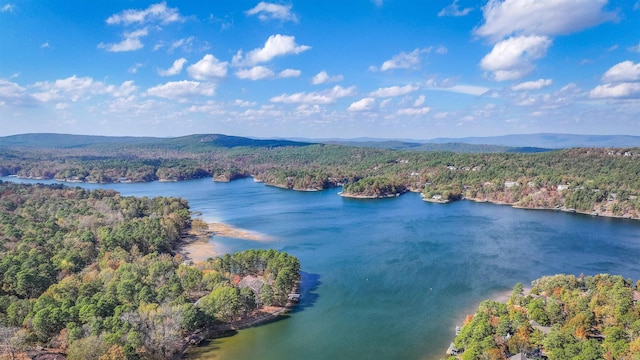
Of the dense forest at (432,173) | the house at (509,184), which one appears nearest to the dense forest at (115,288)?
the dense forest at (432,173)

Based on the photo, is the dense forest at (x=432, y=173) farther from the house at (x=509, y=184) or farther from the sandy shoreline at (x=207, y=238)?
the sandy shoreline at (x=207, y=238)

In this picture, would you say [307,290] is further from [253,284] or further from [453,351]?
[453,351]

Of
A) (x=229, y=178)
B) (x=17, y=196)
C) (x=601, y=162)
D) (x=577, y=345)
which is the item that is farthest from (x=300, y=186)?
(x=577, y=345)

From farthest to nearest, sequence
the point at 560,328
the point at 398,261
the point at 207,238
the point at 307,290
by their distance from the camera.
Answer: the point at 207,238
the point at 398,261
the point at 307,290
the point at 560,328

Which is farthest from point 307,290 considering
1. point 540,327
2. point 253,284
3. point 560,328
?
point 560,328

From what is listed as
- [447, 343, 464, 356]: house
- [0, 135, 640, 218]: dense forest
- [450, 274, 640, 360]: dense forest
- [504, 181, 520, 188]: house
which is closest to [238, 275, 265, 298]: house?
[447, 343, 464, 356]: house

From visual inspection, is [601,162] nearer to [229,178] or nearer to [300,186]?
[300,186]

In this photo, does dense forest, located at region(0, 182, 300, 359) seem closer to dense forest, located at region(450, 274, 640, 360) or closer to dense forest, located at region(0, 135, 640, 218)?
dense forest, located at region(450, 274, 640, 360)

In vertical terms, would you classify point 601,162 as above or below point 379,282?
above
